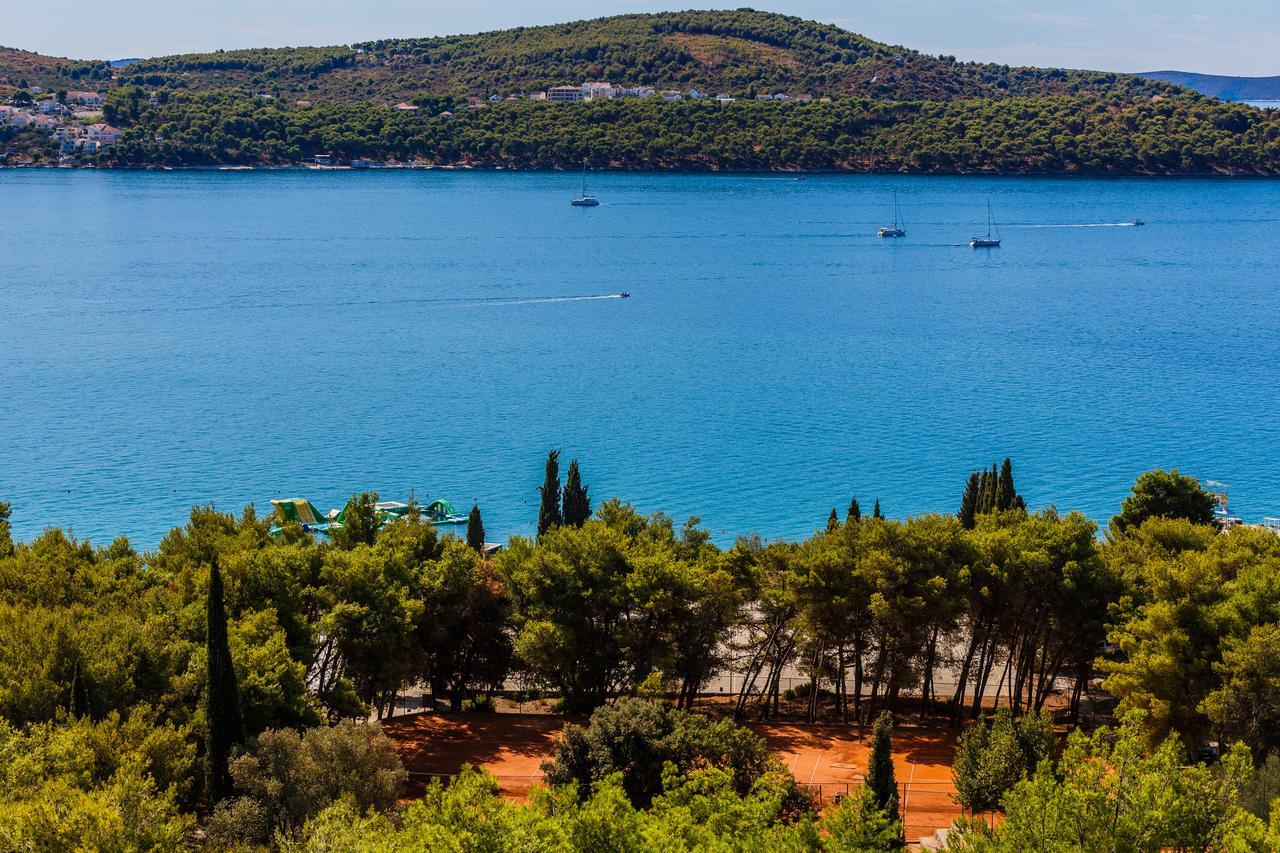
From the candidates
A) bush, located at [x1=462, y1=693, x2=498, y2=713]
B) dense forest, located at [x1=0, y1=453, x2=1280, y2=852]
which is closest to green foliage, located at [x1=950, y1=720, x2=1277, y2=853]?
dense forest, located at [x1=0, y1=453, x2=1280, y2=852]

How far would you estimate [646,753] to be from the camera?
86.6 feet

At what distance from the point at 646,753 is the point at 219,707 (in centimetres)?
899

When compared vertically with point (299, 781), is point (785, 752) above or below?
below

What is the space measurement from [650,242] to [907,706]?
350 feet

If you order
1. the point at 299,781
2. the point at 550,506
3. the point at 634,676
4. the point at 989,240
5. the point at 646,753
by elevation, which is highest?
the point at 989,240

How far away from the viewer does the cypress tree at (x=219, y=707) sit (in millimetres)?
24891

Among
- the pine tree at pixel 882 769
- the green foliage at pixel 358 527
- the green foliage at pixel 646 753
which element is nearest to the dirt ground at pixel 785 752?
the green foliage at pixel 646 753

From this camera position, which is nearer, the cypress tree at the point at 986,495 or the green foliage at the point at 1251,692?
the green foliage at the point at 1251,692

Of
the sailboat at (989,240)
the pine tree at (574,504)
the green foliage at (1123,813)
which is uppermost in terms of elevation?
the sailboat at (989,240)

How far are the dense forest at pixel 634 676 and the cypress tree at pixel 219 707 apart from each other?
59 mm

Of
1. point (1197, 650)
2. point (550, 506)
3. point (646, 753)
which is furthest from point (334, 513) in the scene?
point (1197, 650)

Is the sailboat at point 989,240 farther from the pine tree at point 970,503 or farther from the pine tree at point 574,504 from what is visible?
the pine tree at point 574,504

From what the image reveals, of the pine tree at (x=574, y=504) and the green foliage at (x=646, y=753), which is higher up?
the pine tree at (x=574, y=504)

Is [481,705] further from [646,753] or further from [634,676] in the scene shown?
[646,753]
